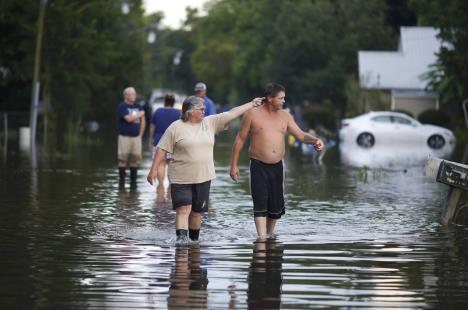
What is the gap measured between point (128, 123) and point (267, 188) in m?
9.06

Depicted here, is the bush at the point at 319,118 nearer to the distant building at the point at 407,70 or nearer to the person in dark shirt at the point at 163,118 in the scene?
the distant building at the point at 407,70

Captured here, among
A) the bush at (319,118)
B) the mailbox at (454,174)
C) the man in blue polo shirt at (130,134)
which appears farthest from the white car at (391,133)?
the mailbox at (454,174)

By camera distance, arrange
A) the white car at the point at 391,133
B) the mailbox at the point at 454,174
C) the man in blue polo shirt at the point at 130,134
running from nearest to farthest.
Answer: the mailbox at the point at 454,174, the man in blue polo shirt at the point at 130,134, the white car at the point at 391,133

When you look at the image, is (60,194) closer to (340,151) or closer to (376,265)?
(376,265)

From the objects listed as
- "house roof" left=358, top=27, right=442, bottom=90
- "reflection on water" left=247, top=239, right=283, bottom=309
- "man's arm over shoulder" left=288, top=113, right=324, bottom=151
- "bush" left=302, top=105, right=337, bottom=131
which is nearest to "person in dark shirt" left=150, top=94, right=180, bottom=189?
"man's arm over shoulder" left=288, top=113, right=324, bottom=151

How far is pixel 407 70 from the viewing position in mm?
68500

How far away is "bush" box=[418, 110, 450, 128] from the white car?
7.39 metres

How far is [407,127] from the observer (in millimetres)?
50875

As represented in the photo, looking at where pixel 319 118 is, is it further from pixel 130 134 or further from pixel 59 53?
pixel 130 134

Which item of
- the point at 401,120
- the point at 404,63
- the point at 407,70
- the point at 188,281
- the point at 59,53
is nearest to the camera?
the point at 188,281

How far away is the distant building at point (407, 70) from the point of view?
219 ft

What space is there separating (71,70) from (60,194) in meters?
27.5

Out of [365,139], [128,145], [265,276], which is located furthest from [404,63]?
[265,276]

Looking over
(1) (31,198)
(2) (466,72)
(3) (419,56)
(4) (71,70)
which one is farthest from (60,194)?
(3) (419,56)
